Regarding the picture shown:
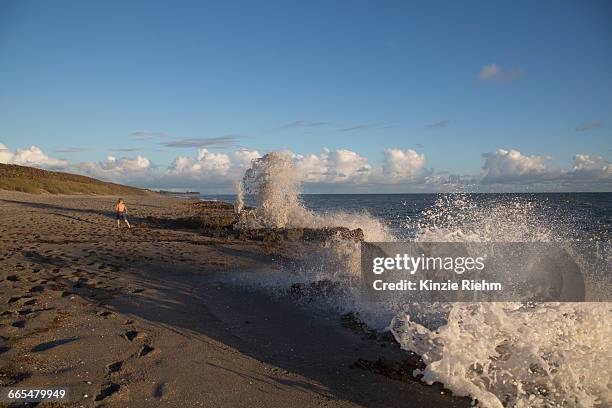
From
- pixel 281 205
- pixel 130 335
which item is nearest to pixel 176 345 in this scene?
pixel 130 335

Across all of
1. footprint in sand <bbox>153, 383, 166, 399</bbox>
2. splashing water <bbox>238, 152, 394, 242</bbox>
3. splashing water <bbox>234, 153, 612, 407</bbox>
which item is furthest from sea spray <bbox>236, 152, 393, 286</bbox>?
footprint in sand <bbox>153, 383, 166, 399</bbox>

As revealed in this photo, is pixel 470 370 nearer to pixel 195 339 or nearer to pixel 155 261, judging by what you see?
pixel 195 339

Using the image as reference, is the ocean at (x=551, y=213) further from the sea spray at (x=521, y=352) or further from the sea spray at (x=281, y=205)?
the sea spray at (x=521, y=352)

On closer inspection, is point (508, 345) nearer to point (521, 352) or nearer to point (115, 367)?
point (521, 352)

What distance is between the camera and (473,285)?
711cm

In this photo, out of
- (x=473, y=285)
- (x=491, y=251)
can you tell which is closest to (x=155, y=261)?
(x=473, y=285)

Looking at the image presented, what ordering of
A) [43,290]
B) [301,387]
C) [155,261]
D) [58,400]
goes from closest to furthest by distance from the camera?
[58,400] < [301,387] < [43,290] < [155,261]

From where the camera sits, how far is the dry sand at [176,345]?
3.67 meters

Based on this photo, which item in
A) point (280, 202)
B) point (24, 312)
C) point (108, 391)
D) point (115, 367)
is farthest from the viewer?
point (280, 202)

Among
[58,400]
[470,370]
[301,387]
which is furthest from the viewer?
[470,370]

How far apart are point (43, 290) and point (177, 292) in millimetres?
1991

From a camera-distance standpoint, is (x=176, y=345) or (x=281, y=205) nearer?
(x=176, y=345)

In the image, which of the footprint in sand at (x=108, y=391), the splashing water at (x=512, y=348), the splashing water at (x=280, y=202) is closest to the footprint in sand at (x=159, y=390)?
the footprint in sand at (x=108, y=391)

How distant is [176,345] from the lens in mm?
4562
